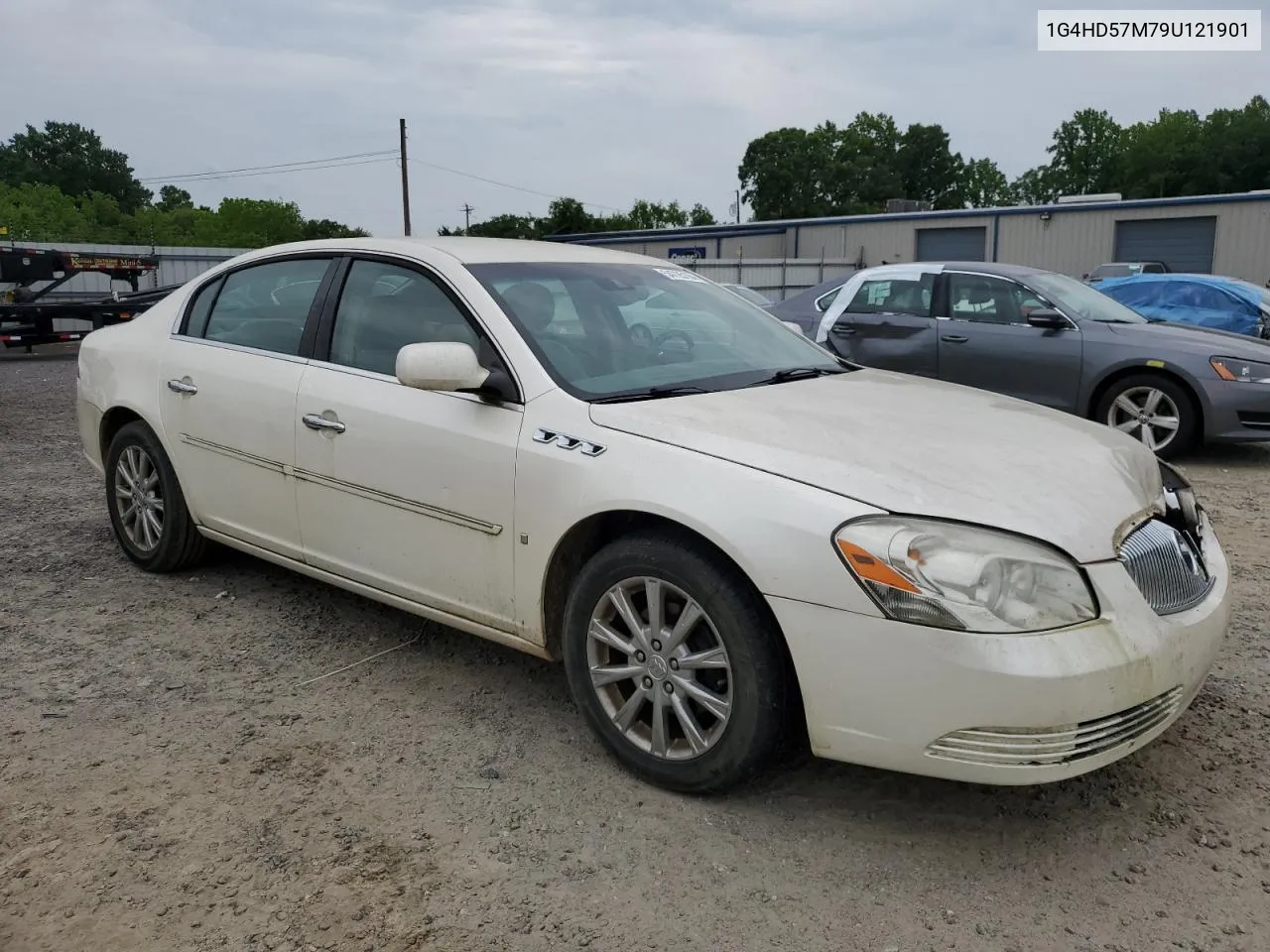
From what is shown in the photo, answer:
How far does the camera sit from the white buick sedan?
8.28ft

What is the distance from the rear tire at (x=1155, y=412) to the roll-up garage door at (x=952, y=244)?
28241 millimetres

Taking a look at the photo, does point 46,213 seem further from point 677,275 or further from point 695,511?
point 695,511

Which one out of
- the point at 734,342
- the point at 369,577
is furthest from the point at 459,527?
the point at 734,342

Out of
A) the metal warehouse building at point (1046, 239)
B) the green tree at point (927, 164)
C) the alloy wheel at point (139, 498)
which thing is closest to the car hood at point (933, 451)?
the alloy wheel at point (139, 498)

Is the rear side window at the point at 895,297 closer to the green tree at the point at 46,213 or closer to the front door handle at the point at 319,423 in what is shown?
the front door handle at the point at 319,423

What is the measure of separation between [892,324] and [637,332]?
5.45 meters

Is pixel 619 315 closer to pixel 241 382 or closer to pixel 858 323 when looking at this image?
pixel 241 382

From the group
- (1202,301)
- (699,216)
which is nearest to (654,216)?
(699,216)

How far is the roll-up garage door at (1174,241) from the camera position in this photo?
102 ft

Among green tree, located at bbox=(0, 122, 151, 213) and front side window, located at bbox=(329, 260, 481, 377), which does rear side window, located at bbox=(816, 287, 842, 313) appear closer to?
front side window, located at bbox=(329, 260, 481, 377)

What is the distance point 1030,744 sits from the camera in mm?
2490

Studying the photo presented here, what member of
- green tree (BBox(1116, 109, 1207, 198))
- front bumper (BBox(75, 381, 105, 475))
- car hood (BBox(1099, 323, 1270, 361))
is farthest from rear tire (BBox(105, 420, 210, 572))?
green tree (BBox(1116, 109, 1207, 198))

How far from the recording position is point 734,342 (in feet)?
13.0

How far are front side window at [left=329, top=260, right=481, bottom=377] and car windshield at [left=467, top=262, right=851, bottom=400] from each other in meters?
0.17
